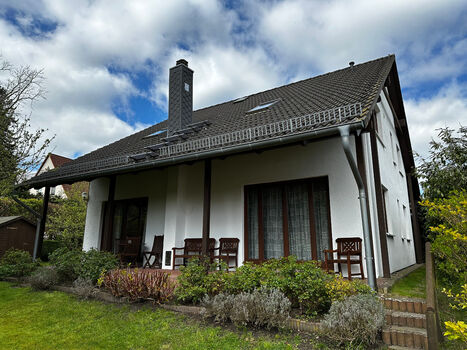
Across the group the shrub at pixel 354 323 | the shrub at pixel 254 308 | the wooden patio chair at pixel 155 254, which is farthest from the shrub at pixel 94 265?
the shrub at pixel 354 323

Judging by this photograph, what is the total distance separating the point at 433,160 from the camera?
8.91 meters

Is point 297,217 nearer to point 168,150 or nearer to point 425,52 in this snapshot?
point 168,150

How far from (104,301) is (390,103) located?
10536 millimetres

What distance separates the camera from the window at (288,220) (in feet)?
21.9

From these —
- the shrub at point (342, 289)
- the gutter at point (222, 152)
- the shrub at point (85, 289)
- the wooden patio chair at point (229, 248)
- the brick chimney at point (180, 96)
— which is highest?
the brick chimney at point (180, 96)

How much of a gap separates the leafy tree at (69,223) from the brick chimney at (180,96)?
8.45 meters

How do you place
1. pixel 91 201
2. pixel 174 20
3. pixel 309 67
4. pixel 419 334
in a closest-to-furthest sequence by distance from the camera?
pixel 419 334 < pixel 174 20 < pixel 91 201 < pixel 309 67

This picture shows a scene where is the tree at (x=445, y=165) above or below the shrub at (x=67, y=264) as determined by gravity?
above

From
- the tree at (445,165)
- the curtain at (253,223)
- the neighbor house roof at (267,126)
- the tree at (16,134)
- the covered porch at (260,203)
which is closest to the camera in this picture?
the neighbor house roof at (267,126)

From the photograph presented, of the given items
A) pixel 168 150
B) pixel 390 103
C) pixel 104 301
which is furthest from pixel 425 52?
pixel 104 301

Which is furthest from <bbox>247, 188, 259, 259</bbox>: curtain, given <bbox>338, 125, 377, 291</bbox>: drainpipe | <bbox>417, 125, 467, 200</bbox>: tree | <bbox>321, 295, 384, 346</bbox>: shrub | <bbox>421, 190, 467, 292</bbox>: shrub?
<bbox>417, 125, 467, 200</bbox>: tree

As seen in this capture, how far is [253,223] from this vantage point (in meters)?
7.58

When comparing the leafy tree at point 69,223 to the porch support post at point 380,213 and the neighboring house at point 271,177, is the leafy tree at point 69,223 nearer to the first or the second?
the neighboring house at point 271,177

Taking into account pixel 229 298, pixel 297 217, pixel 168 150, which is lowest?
pixel 229 298
